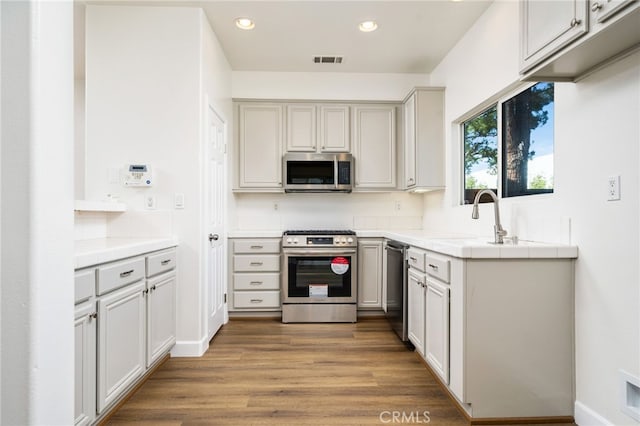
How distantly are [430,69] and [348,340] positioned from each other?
3032mm

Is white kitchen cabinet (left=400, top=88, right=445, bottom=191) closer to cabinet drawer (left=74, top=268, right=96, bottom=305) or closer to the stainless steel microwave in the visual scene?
the stainless steel microwave

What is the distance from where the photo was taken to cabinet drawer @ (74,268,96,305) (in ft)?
5.01

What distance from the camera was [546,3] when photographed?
161cm

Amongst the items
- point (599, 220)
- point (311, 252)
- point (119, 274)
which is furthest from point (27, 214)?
point (311, 252)

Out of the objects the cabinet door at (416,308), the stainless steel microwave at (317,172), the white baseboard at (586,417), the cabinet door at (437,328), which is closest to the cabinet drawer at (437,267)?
the cabinet door at (437,328)

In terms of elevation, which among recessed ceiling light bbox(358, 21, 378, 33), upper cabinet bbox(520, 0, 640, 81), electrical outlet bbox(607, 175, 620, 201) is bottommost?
electrical outlet bbox(607, 175, 620, 201)

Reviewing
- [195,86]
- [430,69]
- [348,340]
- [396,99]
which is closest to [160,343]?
[348,340]

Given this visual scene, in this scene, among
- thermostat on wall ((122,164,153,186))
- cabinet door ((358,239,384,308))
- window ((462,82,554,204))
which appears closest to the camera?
window ((462,82,554,204))

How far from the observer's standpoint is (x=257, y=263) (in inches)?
143

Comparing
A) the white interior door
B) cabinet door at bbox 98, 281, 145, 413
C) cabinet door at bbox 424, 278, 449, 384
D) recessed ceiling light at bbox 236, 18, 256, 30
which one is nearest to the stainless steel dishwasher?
cabinet door at bbox 424, 278, 449, 384

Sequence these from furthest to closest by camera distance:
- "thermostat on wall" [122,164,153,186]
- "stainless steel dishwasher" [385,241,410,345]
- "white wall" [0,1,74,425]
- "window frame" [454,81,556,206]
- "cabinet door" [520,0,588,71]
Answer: "stainless steel dishwasher" [385,241,410,345], "thermostat on wall" [122,164,153,186], "window frame" [454,81,556,206], "cabinet door" [520,0,588,71], "white wall" [0,1,74,425]

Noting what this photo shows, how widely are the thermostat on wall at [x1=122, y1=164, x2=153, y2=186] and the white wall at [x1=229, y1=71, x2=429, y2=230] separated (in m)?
1.27

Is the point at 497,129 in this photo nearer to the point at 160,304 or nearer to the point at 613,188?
the point at 613,188

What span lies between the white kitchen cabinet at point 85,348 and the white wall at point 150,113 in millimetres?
1056
